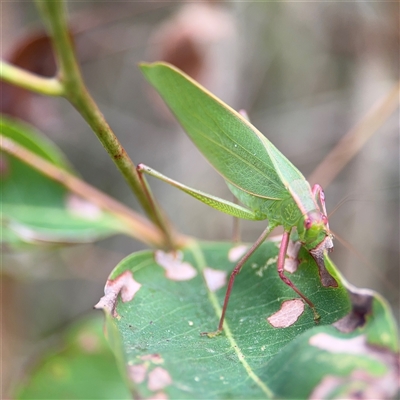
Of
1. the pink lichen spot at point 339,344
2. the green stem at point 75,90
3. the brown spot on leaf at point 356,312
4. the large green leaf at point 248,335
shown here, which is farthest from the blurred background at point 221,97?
the pink lichen spot at point 339,344

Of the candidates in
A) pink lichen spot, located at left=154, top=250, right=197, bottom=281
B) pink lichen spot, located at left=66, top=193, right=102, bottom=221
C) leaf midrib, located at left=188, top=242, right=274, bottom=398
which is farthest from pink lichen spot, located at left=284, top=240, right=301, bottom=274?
pink lichen spot, located at left=66, top=193, right=102, bottom=221

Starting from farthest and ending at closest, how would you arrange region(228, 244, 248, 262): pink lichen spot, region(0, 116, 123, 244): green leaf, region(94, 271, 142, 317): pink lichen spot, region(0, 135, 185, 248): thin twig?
region(0, 116, 123, 244): green leaf < region(0, 135, 185, 248): thin twig < region(228, 244, 248, 262): pink lichen spot < region(94, 271, 142, 317): pink lichen spot

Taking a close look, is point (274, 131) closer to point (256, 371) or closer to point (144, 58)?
point (144, 58)

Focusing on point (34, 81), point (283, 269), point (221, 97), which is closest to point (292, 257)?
point (283, 269)

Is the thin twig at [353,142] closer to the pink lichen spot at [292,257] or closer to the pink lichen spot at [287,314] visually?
the pink lichen spot at [292,257]

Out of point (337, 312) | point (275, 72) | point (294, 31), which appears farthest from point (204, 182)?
point (337, 312)

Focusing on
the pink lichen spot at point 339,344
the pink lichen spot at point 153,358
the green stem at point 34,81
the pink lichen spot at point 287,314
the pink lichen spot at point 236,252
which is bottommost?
the pink lichen spot at point 339,344

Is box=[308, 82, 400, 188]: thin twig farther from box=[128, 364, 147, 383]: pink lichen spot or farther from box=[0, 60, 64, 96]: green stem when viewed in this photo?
box=[128, 364, 147, 383]: pink lichen spot
